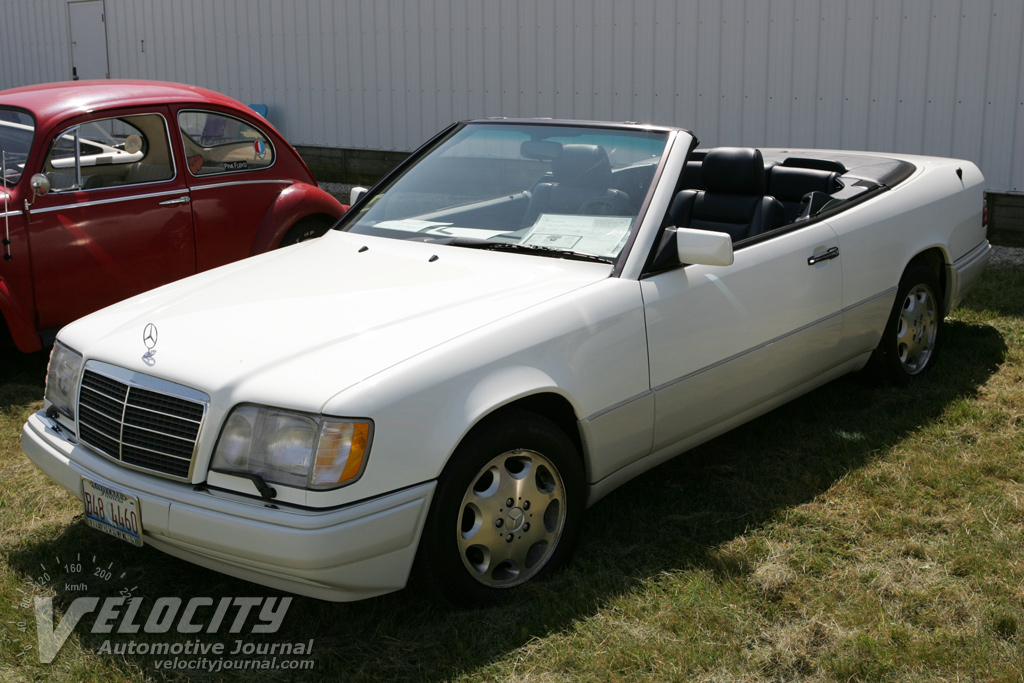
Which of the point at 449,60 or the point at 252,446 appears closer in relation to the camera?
the point at 252,446

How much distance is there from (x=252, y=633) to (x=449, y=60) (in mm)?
9408

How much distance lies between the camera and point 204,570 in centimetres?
357

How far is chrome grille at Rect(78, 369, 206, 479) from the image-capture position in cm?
295

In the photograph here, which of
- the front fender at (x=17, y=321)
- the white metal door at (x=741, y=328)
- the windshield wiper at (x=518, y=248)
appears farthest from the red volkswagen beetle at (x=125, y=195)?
the white metal door at (x=741, y=328)

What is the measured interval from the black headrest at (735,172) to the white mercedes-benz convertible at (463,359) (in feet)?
0.04

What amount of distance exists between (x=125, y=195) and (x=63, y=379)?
2.84m

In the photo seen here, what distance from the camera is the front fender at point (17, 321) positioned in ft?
17.8

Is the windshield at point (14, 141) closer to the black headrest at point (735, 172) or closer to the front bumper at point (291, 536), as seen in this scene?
the front bumper at point (291, 536)

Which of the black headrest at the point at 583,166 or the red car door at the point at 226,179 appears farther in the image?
the red car door at the point at 226,179

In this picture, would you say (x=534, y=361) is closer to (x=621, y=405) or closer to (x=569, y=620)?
(x=621, y=405)

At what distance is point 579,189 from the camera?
401cm

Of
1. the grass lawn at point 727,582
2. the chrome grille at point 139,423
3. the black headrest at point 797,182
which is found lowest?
the grass lawn at point 727,582

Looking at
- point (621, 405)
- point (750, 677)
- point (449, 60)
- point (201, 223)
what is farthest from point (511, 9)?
point (750, 677)

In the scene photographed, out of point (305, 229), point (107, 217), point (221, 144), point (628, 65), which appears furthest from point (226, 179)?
point (628, 65)
